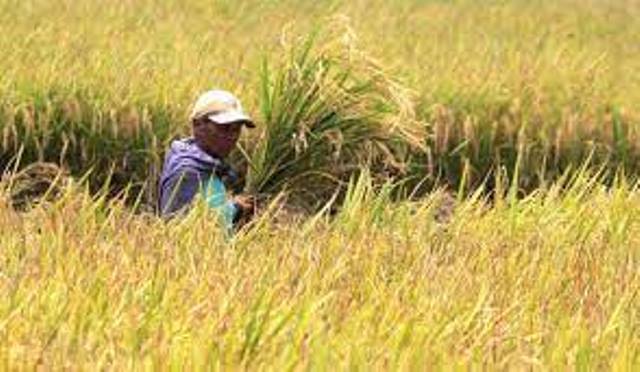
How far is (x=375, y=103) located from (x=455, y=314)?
98.2 inches

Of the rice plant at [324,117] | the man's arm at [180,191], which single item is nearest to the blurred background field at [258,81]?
the rice plant at [324,117]

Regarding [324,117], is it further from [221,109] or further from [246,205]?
[246,205]

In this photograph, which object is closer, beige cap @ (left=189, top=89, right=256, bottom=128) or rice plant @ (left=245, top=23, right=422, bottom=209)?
beige cap @ (left=189, top=89, right=256, bottom=128)

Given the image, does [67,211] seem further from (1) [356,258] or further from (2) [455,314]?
(2) [455,314]

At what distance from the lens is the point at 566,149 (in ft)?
21.2

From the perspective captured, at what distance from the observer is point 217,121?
4.11 m

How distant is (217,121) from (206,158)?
117 mm

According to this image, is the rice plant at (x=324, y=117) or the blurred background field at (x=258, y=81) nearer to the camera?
the rice plant at (x=324, y=117)

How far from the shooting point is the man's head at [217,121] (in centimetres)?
410

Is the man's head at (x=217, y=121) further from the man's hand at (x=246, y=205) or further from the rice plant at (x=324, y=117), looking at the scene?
the rice plant at (x=324, y=117)

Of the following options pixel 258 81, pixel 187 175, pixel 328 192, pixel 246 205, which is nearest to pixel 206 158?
pixel 187 175

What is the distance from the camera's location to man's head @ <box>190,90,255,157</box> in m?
4.10

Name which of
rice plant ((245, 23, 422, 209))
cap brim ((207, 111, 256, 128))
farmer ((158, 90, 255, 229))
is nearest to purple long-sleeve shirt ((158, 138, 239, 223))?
farmer ((158, 90, 255, 229))

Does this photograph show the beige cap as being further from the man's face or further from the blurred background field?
the blurred background field
